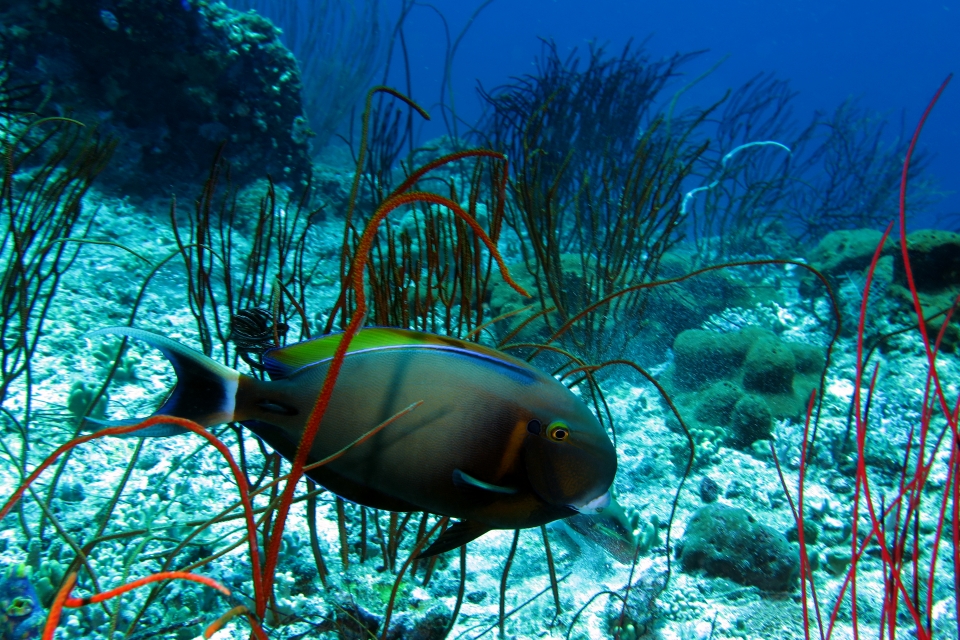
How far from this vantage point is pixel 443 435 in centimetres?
100

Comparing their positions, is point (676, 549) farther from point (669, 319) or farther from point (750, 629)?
point (669, 319)

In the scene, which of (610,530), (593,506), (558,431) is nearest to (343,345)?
(558,431)

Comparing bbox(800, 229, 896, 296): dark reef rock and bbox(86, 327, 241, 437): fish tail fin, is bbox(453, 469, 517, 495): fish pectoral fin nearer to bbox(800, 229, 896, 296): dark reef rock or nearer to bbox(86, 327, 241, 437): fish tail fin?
bbox(86, 327, 241, 437): fish tail fin

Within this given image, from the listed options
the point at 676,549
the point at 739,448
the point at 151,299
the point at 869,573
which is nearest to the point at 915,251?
the point at 739,448

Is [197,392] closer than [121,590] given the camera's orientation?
No

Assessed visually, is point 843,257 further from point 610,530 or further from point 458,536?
point 458,536

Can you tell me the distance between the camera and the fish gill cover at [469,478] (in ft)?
4.66

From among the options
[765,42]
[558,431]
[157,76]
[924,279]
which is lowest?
[558,431]

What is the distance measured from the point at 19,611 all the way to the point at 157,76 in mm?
6706

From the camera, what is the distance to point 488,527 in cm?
103

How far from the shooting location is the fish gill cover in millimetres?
1421

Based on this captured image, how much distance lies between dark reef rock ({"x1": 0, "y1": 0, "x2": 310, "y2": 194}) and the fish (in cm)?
582

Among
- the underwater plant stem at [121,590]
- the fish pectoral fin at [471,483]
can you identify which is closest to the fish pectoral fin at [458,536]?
the fish pectoral fin at [471,483]

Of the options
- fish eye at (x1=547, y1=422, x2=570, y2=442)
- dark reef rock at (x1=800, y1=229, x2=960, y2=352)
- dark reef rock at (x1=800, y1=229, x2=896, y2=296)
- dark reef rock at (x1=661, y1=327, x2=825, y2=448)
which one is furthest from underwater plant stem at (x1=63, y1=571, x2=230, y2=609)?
dark reef rock at (x1=800, y1=229, x2=896, y2=296)
